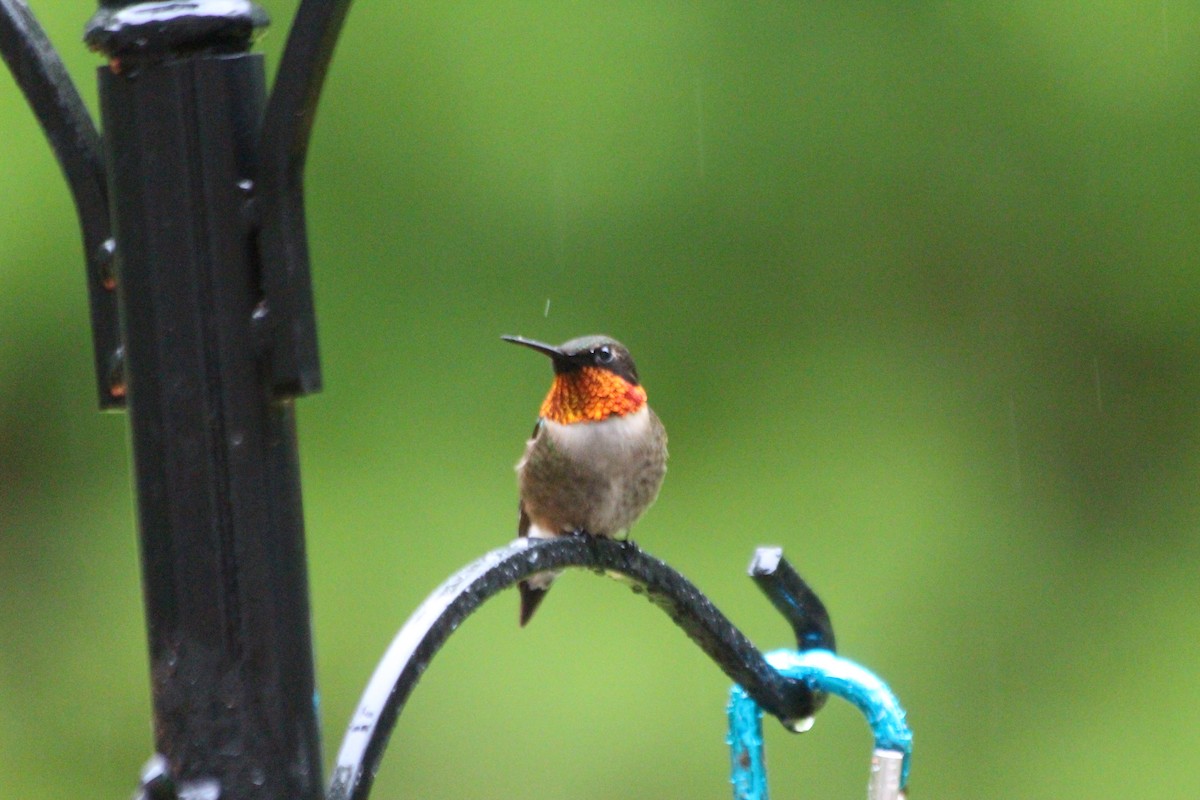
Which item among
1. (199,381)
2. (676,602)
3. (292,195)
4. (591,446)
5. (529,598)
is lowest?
(529,598)

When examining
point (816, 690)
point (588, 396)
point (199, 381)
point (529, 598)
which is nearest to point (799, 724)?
point (816, 690)

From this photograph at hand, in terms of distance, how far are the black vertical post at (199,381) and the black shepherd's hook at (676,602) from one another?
128 millimetres

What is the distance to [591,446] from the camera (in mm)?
2854

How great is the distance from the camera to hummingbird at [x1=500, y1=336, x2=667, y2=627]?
284 cm

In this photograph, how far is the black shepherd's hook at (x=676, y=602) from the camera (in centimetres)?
126

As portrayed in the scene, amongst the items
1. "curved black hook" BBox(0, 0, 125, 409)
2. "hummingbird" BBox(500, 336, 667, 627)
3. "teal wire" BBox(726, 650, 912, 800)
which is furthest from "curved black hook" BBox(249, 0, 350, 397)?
"hummingbird" BBox(500, 336, 667, 627)

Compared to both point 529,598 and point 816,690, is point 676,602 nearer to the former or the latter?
point 816,690

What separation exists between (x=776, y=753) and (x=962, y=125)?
1.76 metres

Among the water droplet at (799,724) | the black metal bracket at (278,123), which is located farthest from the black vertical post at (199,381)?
the water droplet at (799,724)

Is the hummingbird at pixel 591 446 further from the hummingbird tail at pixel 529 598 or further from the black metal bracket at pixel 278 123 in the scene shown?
the black metal bracket at pixel 278 123

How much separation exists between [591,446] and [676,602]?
1.23 metres

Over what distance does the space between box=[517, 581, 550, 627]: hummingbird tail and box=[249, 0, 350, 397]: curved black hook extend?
1999 mm

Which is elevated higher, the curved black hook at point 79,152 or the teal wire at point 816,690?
the curved black hook at point 79,152

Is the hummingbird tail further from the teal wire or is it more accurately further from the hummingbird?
the teal wire
